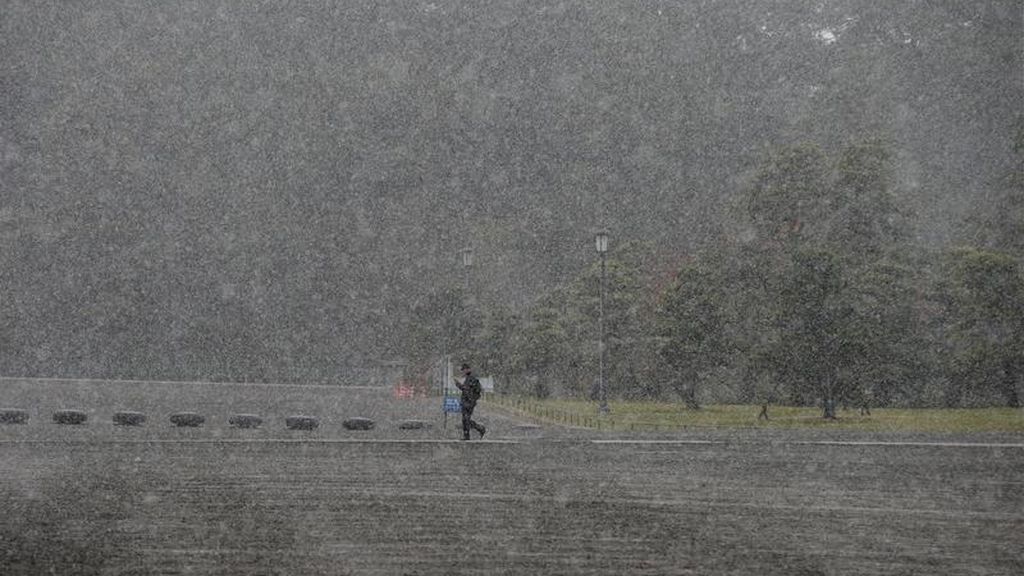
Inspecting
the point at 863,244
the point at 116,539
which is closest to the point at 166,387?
the point at 863,244

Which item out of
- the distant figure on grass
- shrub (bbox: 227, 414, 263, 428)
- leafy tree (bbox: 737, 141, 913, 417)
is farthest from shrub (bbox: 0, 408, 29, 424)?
leafy tree (bbox: 737, 141, 913, 417)

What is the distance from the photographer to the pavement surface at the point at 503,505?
1020cm

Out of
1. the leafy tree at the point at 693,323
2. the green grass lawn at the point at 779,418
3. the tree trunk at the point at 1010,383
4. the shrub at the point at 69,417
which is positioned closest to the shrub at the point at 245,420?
the shrub at the point at 69,417

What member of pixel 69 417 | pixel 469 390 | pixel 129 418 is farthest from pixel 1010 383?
pixel 69 417

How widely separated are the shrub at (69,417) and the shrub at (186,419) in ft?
8.40

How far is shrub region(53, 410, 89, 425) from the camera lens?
29812 millimetres

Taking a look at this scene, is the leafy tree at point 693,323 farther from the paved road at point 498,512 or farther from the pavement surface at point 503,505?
the paved road at point 498,512

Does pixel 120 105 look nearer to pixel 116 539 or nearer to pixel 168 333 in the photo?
pixel 168 333

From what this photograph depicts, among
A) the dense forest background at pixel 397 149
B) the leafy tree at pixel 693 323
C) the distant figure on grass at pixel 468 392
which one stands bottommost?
the distant figure on grass at pixel 468 392

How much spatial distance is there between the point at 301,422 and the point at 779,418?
18.1 meters

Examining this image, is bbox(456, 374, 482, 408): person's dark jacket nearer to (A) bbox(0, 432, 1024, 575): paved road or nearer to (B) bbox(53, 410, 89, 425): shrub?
(A) bbox(0, 432, 1024, 575): paved road

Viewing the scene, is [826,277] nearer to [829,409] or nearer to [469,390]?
[829,409]

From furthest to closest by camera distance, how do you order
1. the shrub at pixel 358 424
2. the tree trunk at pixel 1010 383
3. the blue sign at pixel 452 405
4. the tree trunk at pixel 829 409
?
the tree trunk at pixel 1010 383, the tree trunk at pixel 829 409, the shrub at pixel 358 424, the blue sign at pixel 452 405

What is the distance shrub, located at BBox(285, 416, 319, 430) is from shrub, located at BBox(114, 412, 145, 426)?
14.1 ft
